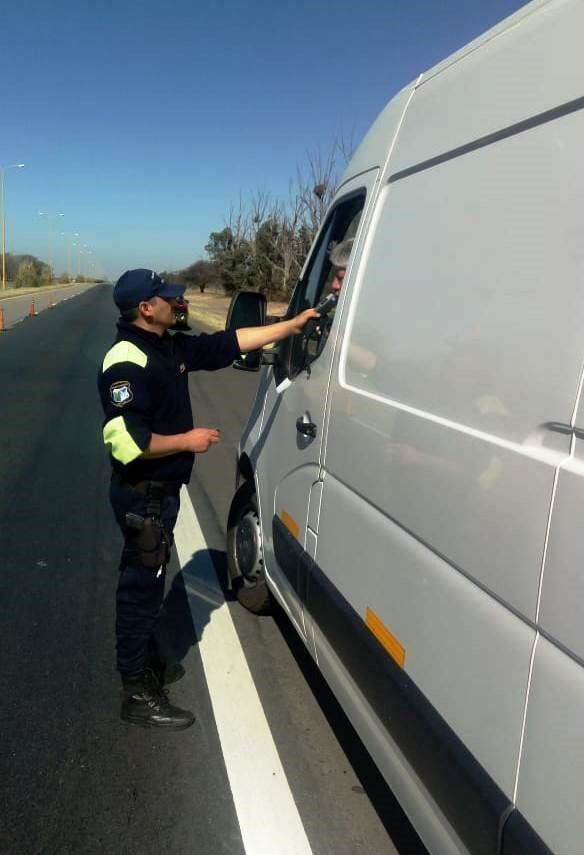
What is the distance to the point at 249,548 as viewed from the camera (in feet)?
13.2

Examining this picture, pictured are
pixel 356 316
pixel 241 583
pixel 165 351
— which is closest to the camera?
pixel 356 316

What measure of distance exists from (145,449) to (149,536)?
0.41 metres

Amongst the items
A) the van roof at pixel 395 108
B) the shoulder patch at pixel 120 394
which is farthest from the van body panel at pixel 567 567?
the shoulder patch at pixel 120 394

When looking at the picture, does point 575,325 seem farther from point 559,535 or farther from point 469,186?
point 469,186

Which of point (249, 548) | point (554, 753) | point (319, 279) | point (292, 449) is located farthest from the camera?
point (249, 548)

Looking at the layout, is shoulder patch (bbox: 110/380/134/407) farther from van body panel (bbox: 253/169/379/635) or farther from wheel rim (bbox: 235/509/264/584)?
wheel rim (bbox: 235/509/264/584)

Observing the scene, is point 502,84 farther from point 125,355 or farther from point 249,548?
point 249,548

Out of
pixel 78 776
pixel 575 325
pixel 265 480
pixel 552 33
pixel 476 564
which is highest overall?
pixel 552 33

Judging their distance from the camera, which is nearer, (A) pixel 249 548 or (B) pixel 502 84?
(B) pixel 502 84

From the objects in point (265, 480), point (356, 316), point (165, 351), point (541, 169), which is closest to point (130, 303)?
point (165, 351)

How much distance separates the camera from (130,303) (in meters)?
2.91

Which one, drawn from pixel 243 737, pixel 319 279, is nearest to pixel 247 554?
pixel 243 737

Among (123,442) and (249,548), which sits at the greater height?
(123,442)

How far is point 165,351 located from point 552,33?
1.89 m
